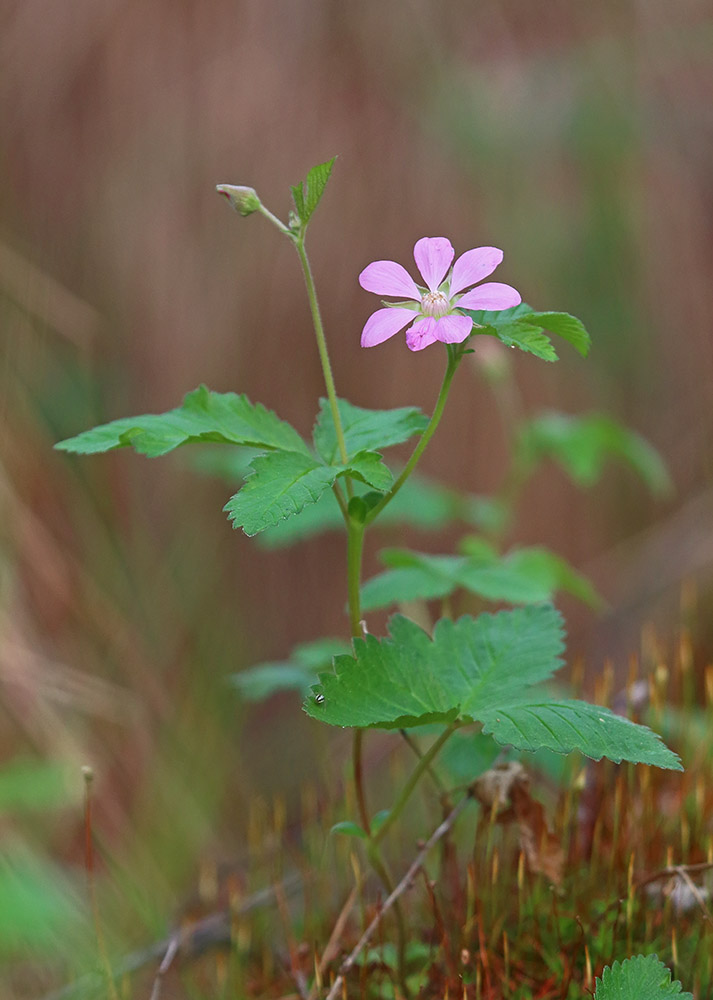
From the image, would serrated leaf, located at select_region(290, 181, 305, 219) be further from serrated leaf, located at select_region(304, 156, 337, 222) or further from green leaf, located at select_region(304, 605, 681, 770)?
green leaf, located at select_region(304, 605, 681, 770)

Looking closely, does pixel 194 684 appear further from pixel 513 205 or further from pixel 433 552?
pixel 513 205

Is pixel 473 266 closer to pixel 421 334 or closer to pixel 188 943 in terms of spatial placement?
pixel 421 334

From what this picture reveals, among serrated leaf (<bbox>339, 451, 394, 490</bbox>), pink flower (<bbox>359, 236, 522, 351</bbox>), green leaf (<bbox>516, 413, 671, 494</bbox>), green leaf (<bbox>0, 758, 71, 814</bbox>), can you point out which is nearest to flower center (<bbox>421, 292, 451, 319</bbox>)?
pink flower (<bbox>359, 236, 522, 351</bbox>)

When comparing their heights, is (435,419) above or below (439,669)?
above

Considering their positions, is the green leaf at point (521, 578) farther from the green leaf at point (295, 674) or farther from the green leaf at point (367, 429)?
the green leaf at point (367, 429)

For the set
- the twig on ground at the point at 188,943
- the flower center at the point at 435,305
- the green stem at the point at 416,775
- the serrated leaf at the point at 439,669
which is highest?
the flower center at the point at 435,305

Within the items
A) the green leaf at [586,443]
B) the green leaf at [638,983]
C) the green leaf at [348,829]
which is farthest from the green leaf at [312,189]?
the green leaf at [586,443]

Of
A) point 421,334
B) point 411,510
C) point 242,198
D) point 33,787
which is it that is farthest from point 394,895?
point 33,787

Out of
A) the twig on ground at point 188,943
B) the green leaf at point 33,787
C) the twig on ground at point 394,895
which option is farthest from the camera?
the green leaf at point 33,787
